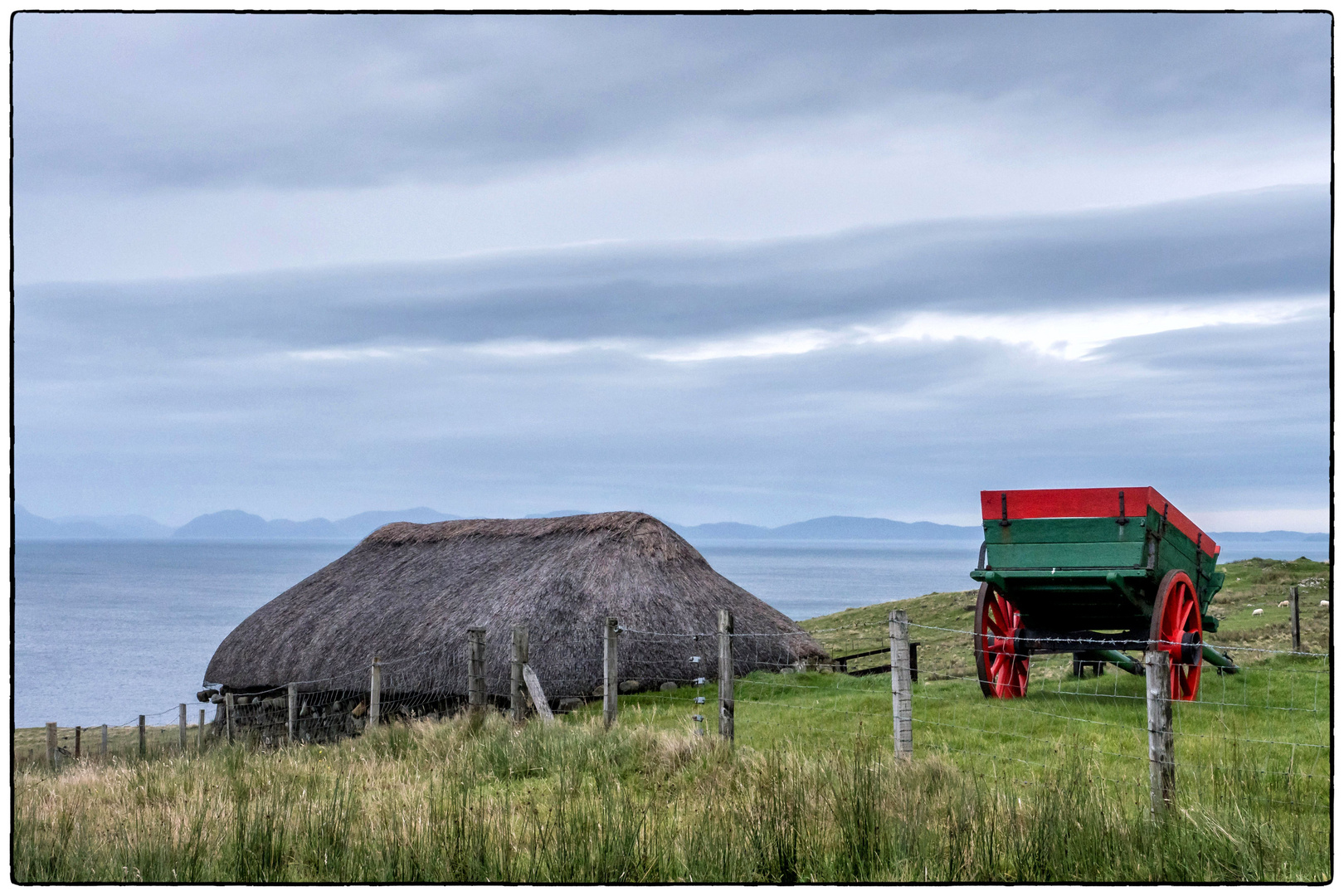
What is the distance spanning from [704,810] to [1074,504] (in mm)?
5832

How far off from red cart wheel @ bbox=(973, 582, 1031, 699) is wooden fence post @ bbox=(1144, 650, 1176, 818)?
4.94 meters

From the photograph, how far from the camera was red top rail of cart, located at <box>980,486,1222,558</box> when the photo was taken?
411 inches

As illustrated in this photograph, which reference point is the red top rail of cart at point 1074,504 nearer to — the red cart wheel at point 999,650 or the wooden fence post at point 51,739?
the red cart wheel at point 999,650

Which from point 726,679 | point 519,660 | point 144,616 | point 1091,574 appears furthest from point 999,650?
point 144,616

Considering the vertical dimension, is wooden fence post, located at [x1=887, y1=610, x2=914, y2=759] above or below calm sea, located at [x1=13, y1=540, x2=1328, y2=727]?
above

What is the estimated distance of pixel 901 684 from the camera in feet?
26.3

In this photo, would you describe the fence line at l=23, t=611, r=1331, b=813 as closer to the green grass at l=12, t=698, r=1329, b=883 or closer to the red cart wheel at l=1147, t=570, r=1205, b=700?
the red cart wheel at l=1147, t=570, r=1205, b=700

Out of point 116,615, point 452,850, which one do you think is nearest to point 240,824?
point 452,850

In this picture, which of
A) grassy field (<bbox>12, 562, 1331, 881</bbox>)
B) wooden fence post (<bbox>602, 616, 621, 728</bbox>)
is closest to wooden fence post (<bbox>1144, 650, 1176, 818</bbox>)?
grassy field (<bbox>12, 562, 1331, 881</bbox>)

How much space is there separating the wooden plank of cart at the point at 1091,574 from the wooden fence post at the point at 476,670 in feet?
17.3

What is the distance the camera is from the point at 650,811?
263 inches

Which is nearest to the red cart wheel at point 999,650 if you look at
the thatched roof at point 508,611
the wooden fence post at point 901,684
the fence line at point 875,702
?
the fence line at point 875,702

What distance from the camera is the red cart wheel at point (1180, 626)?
10578 mm

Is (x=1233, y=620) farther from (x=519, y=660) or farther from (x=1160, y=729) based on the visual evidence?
(x=1160, y=729)
